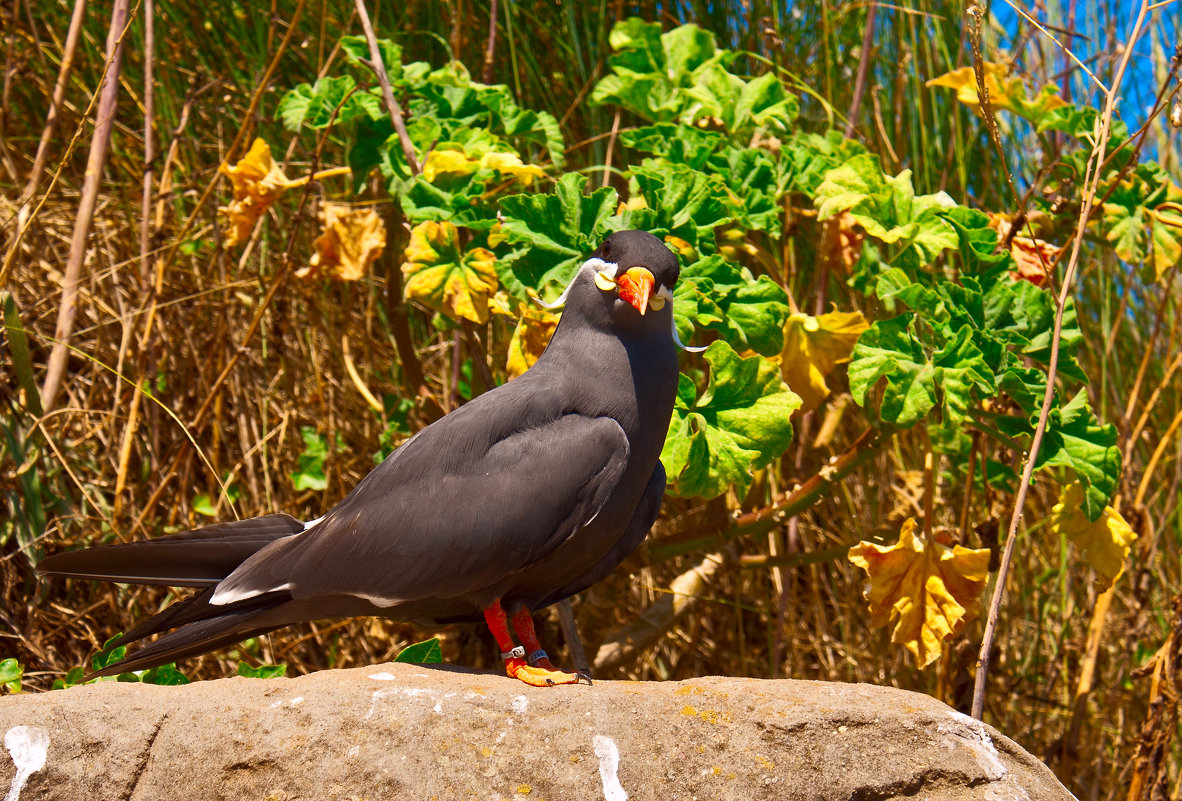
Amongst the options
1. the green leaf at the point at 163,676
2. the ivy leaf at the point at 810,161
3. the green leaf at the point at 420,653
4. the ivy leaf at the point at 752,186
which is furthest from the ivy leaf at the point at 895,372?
the green leaf at the point at 163,676

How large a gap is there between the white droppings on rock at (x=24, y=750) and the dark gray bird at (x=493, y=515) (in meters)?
0.43

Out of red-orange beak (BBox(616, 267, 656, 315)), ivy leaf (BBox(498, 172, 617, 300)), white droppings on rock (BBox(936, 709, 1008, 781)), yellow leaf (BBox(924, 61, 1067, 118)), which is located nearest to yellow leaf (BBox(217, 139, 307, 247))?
ivy leaf (BBox(498, 172, 617, 300))

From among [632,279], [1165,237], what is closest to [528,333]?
[632,279]

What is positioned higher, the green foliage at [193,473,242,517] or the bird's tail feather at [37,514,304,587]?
the bird's tail feather at [37,514,304,587]

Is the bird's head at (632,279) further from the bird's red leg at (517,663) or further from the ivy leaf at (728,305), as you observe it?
the bird's red leg at (517,663)

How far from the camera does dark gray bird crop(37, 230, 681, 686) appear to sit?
2371mm

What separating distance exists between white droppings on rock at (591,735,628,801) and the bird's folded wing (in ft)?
1.66

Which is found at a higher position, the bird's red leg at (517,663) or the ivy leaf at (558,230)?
the ivy leaf at (558,230)

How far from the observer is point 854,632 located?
4.10m

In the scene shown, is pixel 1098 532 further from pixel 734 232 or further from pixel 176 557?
pixel 176 557

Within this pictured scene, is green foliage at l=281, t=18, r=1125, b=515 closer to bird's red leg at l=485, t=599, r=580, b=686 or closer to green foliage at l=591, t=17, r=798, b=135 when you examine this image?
green foliage at l=591, t=17, r=798, b=135

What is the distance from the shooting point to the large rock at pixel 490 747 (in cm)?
194

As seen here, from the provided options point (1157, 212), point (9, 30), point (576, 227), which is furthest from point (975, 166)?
point (9, 30)

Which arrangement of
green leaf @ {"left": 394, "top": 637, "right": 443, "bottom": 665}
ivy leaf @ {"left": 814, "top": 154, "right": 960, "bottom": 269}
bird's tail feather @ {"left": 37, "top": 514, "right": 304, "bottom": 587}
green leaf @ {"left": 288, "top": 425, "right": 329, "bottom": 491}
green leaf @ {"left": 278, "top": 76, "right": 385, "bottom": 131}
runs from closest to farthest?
bird's tail feather @ {"left": 37, "top": 514, "right": 304, "bottom": 587} < green leaf @ {"left": 394, "top": 637, "right": 443, "bottom": 665} < ivy leaf @ {"left": 814, "top": 154, "right": 960, "bottom": 269} < green leaf @ {"left": 278, "top": 76, "right": 385, "bottom": 131} < green leaf @ {"left": 288, "top": 425, "right": 329, "bottom": 491}
